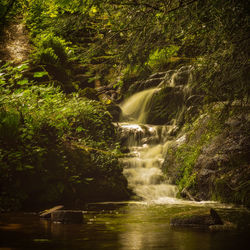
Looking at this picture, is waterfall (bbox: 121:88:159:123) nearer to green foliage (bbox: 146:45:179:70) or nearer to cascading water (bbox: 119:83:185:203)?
cascading water (bbox: 119:83:185:203)

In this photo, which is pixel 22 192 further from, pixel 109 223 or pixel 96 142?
pixel 96 142

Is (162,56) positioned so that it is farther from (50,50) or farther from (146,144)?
(50,50)

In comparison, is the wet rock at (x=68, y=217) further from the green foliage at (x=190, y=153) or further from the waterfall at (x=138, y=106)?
the waterfall at (x=138, y=106)

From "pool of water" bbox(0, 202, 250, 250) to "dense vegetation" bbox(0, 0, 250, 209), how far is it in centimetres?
133

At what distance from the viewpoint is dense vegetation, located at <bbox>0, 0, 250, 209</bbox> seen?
12.0 ft

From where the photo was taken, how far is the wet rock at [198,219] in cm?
426

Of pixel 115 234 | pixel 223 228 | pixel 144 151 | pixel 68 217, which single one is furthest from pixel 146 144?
pixel 115 234

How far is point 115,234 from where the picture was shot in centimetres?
387

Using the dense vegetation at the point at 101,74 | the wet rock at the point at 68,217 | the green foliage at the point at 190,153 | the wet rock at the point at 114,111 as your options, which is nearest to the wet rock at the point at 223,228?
the dense vegetation at the point at 101,74

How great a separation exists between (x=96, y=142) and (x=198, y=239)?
613cm

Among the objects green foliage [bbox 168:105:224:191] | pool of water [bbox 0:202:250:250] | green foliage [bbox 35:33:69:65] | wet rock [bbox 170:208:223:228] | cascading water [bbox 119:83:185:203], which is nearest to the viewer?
pool of water [bbox 0:202:250:250]

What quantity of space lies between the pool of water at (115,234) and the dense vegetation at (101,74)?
1.33m

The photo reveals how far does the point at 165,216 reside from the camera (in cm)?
534

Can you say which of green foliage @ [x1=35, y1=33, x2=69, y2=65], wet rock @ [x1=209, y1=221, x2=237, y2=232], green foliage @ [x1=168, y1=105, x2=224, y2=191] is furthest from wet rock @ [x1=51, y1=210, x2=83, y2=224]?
green foliage @ [x1=35, y1=33, x2=69, y2=65]
